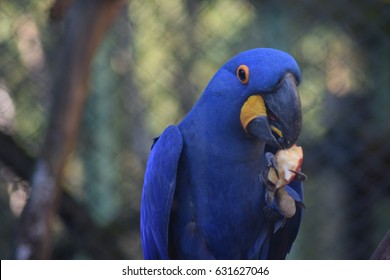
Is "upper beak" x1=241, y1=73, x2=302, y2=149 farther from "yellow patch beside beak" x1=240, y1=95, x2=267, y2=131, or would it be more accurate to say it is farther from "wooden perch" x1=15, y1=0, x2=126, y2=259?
"wooden perch" x1=15, y1=0, x2=126, y2=259

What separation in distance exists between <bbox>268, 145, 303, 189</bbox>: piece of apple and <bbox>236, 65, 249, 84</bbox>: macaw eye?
0.55 ft

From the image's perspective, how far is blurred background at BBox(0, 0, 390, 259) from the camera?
99.2 inches

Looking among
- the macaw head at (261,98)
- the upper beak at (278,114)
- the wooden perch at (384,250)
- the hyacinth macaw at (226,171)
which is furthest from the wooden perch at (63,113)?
the wooden perch at (384,250)

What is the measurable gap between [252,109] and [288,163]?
14 cm

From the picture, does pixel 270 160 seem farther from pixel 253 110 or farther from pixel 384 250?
pixel 384 250

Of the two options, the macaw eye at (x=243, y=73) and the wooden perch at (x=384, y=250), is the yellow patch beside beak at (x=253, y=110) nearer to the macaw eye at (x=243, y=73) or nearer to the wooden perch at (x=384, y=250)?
the macaw eye at (x=243, y=73)

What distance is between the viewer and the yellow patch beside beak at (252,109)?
4.76 feet

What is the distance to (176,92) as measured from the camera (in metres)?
2.56

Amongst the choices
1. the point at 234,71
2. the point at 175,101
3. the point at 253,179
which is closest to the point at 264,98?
the point at 234,71

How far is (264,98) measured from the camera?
1.45 metres

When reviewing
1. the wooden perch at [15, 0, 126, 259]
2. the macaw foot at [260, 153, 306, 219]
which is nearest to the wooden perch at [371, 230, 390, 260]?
the macaw foot at [260, 153, 306, 219]

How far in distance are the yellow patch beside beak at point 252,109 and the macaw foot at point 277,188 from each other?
0.10m

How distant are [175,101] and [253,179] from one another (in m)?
1.01

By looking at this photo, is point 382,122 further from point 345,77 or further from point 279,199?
point 279,199
